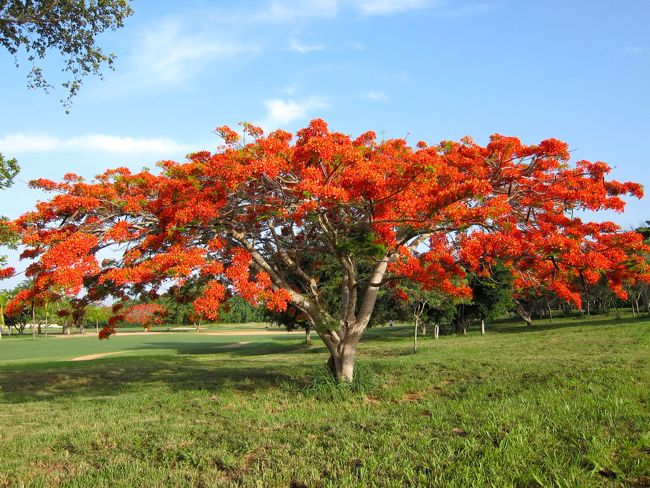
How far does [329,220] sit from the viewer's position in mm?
9906

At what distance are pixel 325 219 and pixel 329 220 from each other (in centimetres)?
50

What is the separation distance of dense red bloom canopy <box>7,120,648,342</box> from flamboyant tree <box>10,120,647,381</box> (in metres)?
0.03

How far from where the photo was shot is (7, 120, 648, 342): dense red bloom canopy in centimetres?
839

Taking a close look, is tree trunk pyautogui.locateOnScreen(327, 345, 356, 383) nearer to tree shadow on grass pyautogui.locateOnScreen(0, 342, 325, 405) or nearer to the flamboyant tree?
the flamboyant tree

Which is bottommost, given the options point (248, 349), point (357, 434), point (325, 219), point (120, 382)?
point (248, 349)

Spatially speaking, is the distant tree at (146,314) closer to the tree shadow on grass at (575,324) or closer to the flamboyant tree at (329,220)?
the flamboyant tree at (329,220)

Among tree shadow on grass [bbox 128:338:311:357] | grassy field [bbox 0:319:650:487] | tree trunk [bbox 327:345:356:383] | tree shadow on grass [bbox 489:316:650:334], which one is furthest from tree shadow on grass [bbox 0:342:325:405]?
tree shadow on grass [bbox 489:316:650:334]

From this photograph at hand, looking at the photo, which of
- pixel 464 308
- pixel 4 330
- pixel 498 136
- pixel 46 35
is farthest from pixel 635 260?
pixel 4 330

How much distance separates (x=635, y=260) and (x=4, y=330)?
104m

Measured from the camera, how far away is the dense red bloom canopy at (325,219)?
27.5 ft

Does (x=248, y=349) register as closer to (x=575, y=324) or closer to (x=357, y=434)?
(x=575, y=324)

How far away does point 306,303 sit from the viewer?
10492mm

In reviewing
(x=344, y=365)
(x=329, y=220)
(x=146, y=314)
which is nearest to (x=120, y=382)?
(x=146, y=314)

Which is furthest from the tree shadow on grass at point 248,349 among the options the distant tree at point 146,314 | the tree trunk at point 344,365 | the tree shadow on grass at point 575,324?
the tree trunk at point 344,365
